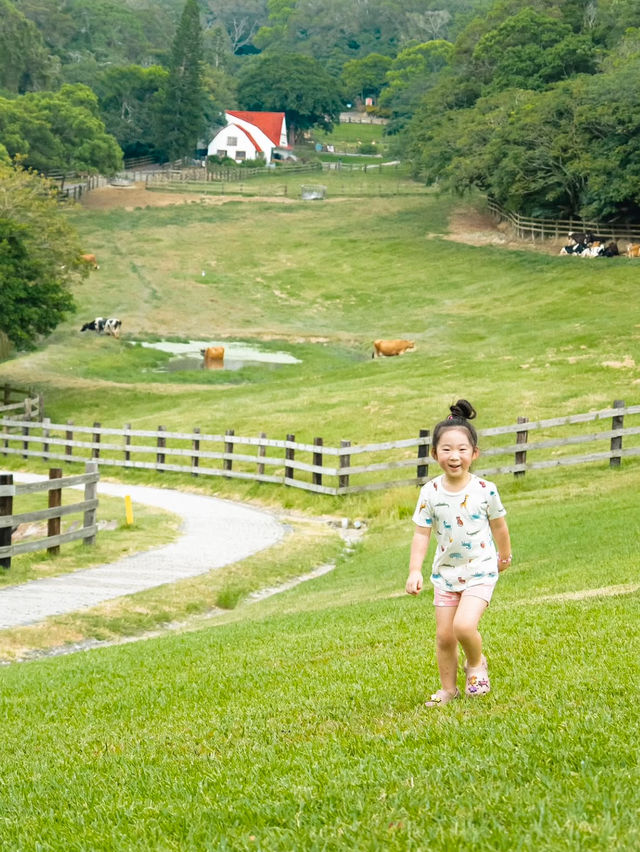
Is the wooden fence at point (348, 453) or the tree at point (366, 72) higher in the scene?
the tree at point (366, 72)

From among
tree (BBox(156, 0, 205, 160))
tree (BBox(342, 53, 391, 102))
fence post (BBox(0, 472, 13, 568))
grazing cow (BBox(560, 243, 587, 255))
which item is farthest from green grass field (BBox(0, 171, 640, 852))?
tree (BBox(342, 53, 391, 102))

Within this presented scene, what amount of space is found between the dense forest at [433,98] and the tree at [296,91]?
0.59 feet

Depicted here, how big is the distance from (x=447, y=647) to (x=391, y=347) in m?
47.7

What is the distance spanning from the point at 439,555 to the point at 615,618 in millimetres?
2808

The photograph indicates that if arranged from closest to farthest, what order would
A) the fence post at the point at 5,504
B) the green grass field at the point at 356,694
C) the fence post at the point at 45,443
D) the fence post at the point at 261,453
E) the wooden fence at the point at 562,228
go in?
1. the green grass field at the point at 356,694
2. the fence post at the point at 5,504
3. the fence post at the point at 261,453
4. the fence post at the point at 45,443
5. the wooden fence at the point at 562,228

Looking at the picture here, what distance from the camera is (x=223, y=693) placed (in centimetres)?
922

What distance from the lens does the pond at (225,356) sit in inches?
2211

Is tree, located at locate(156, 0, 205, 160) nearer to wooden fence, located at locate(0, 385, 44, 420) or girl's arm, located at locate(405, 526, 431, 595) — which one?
wooden fence, located at locate(0, 385, 44, 420)

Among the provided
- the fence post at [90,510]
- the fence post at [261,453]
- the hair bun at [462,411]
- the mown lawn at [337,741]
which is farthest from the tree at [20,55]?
the hair bun at [462,411]

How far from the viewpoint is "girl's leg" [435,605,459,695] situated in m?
7.54

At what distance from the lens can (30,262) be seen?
4850 cm

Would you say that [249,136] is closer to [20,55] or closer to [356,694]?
[20,55]

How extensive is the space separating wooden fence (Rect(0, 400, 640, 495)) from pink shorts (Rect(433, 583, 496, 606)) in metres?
17.7

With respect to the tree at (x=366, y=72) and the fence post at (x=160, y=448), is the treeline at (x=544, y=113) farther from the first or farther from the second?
the tree at (x=366, y=72)
